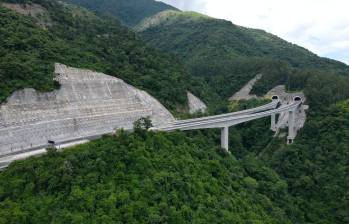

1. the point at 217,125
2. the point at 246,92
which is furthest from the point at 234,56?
the point at 217,125

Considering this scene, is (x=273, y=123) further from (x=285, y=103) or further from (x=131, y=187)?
(x=131, y=187)

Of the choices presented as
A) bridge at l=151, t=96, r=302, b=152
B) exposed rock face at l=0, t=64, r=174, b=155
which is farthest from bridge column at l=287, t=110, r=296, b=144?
exposed rock face at l=0, t=64, r=174, b=155

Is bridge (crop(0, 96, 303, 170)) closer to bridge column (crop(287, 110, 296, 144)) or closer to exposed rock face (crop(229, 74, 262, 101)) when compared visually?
bridge column (crop(287, 110, 296, 144))

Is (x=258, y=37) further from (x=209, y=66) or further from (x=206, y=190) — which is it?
(x=206, y=190)

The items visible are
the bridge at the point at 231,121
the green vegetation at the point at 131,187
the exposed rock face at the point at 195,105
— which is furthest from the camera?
the exposed rock face at the point at 195,105

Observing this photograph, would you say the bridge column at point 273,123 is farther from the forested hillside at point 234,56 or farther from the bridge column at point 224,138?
the bridge column at point 224,138

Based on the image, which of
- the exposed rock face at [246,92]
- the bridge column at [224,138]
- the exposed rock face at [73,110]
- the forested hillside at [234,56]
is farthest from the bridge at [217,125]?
the exposed rock face at [246,92]

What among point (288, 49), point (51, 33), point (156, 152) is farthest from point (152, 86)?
point (288, 49)
